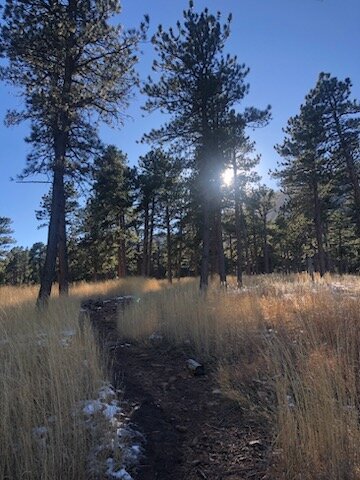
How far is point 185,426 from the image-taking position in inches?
138

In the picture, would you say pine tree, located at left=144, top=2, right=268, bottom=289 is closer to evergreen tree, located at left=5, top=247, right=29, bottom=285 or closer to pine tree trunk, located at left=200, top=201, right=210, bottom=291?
pine tree trunk, located at left=200, top=201, right=210, bottom=291

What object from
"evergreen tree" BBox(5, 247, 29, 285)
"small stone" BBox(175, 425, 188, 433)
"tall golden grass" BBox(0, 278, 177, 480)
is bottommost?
"small stone" BBox(175, 425, 188, 433)

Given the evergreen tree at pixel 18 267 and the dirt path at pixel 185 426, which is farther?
the evergreen tree at pixel 18 267

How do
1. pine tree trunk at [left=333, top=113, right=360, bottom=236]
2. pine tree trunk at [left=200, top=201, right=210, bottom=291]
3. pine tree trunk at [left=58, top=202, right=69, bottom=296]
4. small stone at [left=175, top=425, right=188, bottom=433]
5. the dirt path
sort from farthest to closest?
pine tree trunk at [left=333, top=113, right=360, bottom=236], pine tree trunk at [left=58, top=202, right=69, bottom=296], pine tree trunk at [left=200, top=201, right=210, bottom=291], small stone at [left=175, top=425, right=188, bottom=433], the dirt path

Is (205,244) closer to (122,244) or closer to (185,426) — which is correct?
(185,426)

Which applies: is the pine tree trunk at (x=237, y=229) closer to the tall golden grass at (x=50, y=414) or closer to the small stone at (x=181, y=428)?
the tall golden grass at (x=50, y=414)

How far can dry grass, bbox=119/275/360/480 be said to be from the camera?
8.16 feet

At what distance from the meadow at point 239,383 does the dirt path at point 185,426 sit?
0.19 m

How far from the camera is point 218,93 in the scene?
1291cm

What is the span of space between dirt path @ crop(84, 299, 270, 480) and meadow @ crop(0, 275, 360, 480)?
0.62 ft

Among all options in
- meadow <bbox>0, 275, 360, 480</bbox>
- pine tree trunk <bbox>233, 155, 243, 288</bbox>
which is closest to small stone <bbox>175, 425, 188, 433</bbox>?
meadow <bbox>0, 275, 360, 480</bbox>

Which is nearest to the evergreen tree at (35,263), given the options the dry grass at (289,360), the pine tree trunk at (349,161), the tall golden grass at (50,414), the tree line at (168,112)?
the tree line at (168,112)

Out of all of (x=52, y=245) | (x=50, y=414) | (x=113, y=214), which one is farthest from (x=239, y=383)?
(x=113, y=214)

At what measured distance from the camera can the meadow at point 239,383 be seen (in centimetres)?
249
